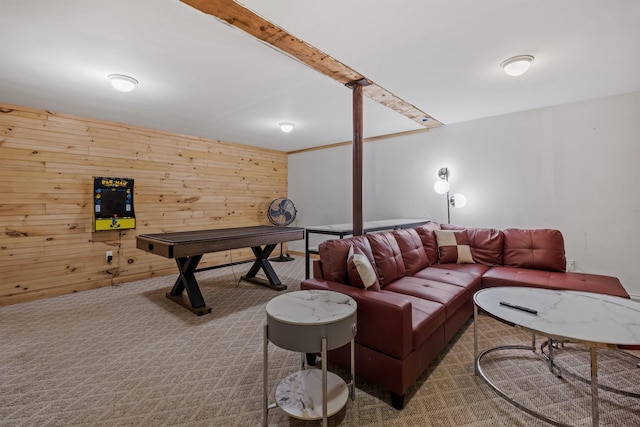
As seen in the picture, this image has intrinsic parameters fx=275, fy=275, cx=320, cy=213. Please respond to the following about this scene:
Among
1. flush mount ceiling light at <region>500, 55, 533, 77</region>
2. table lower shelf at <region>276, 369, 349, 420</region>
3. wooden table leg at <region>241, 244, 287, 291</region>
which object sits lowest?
table lower shelf at <region>276, 369, 349, 420</region>

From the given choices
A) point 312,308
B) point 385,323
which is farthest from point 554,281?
point 312,308

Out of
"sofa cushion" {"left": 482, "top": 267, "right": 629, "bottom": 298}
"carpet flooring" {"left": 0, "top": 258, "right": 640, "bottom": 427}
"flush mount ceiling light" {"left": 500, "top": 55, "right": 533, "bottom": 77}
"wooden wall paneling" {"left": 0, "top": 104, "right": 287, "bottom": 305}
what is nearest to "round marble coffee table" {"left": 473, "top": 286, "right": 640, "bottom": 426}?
"carpet flooring" {"left": 0, "top": 258, "right": 640, "bottom": 427}

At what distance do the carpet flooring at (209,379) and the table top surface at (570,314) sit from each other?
0.51 m

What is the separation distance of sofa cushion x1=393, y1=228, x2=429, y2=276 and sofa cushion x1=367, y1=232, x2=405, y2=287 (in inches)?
6.0

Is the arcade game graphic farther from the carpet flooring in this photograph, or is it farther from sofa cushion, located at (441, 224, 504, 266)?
sofa cushion, located at (441, 224, 504, 266)

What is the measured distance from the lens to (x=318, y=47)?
2129 millimetres

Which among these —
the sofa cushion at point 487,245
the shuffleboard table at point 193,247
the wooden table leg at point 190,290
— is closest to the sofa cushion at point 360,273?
the shuffleboard table at point 193,247

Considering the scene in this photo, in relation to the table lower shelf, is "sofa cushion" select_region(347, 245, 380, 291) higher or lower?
higher

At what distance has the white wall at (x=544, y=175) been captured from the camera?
3100 mm

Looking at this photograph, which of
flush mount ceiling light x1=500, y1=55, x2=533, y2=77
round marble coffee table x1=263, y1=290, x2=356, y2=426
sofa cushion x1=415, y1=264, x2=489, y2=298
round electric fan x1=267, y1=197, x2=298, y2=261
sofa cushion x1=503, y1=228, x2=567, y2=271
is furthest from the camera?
round electric fan x1=267, y1=197, x2=298, y2=261

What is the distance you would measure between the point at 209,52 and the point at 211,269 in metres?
3.72

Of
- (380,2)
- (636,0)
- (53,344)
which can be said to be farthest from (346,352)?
(636,0)

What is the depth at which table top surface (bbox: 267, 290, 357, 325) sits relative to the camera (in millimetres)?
1371

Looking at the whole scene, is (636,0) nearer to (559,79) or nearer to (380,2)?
(559,79)
